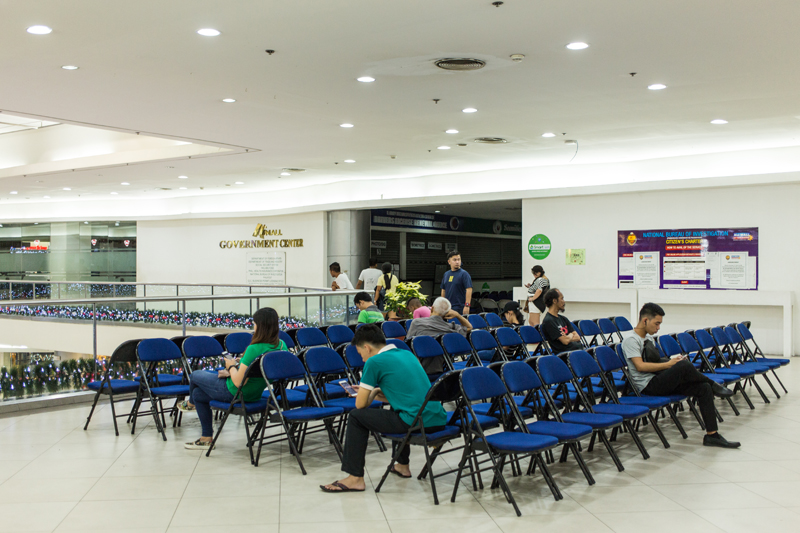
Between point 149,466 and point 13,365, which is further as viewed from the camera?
point 13,365

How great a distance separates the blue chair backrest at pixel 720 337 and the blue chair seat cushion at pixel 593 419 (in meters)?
3.33

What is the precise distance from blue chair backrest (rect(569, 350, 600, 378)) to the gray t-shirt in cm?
57

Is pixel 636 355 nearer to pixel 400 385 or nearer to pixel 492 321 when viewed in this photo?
pixel 400 385

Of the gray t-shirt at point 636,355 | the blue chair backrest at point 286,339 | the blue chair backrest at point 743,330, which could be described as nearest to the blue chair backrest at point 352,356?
the blue chair backrest at point 286,339

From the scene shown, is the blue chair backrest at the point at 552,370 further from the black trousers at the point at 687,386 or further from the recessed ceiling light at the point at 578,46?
the recessed ceiling light at the point at 578,46

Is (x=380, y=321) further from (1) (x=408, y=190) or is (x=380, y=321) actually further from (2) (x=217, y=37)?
(1) (x=408, y=190)

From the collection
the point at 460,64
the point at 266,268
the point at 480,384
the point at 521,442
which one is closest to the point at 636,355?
Answer: the point at 480,384

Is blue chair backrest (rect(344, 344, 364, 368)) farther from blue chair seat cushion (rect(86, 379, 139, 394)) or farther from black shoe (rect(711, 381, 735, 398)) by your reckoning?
black shoe (rect(711, 381, 735, 398))

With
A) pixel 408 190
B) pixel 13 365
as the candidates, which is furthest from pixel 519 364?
pixel 408 190

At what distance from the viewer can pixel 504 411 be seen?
4762mm

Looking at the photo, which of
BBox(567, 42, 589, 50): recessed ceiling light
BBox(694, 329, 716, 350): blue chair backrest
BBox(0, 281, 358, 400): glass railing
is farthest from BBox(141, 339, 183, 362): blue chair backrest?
BBox(694, 329, 716, 350): blue chair backrest

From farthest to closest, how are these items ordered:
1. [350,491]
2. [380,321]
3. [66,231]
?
[66,231]
[380,321]
[350,491]

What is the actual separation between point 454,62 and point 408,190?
28.1ft

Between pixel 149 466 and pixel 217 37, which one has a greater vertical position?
pixel 217 37
